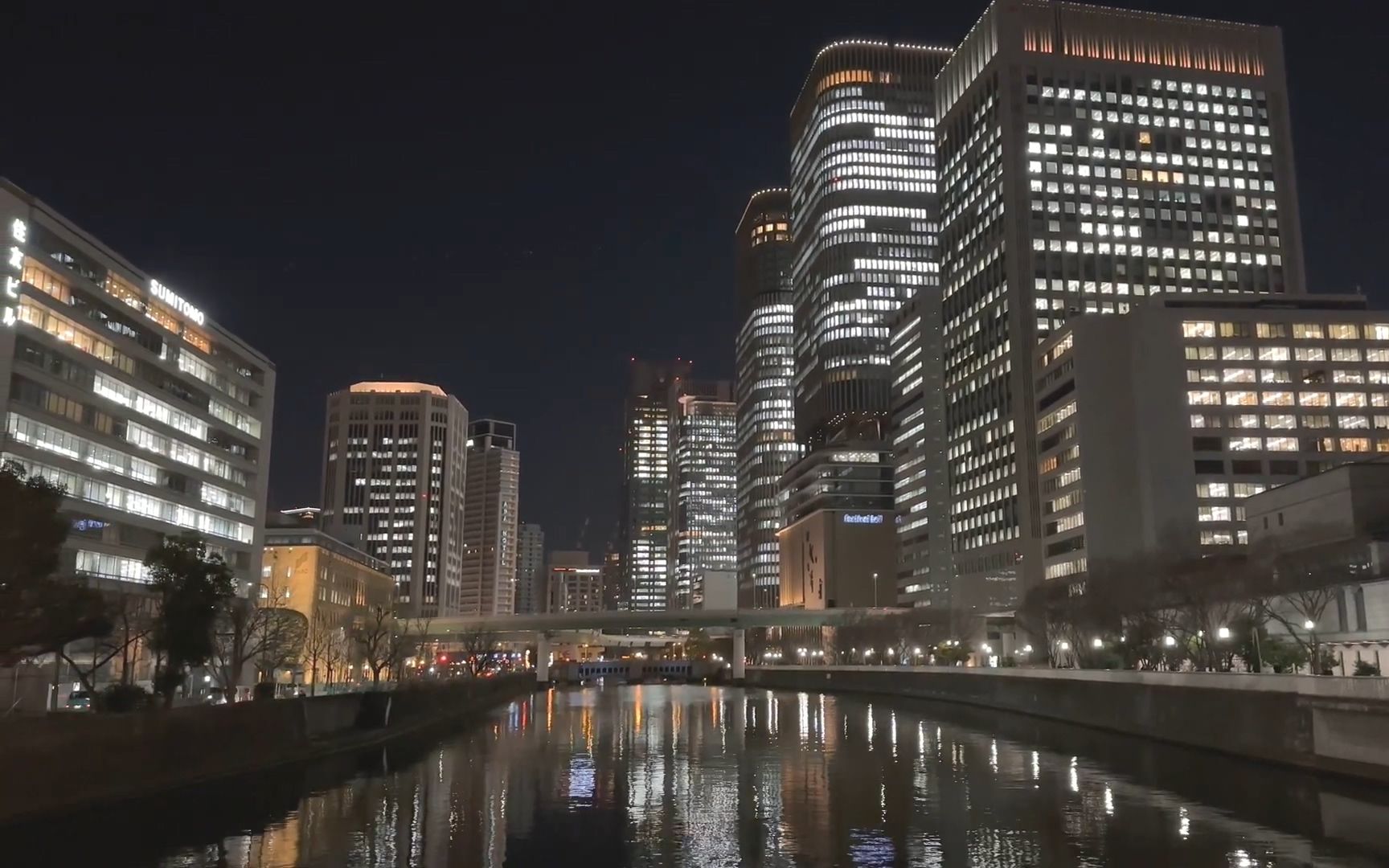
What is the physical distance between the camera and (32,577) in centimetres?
4494

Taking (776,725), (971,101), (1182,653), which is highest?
(971,101)

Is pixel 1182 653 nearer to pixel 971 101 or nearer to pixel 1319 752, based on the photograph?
pixel 1319 752

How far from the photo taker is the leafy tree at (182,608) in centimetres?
5519

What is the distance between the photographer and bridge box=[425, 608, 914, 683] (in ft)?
543

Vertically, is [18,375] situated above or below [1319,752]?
above

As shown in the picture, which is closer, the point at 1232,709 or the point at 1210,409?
the point at 1232,709

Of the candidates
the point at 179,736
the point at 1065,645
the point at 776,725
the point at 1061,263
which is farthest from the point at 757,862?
the point at 1061,263

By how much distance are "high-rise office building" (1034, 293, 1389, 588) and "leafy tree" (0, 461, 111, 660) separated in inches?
4472

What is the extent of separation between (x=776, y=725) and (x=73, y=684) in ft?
167

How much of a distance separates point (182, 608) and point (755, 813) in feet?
107

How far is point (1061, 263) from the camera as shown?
174 meters

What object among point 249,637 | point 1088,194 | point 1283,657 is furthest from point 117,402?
point 1088,194

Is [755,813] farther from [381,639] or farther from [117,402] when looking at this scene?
[381,639]

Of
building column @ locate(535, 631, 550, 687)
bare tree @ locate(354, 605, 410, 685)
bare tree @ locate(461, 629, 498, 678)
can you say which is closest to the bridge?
bare tree @ locate(461, 629, 498, 678)
